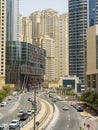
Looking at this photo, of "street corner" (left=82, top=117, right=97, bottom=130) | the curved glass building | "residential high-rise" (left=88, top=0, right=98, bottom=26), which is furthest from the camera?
"residential high-rise" (left=88, top=0, right=98, bottom=26)

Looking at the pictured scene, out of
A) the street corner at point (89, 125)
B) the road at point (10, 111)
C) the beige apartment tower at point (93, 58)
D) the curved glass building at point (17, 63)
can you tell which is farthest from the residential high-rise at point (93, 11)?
the street corner at point (89, 125)

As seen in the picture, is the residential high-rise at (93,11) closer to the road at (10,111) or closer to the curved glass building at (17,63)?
the curved glass building at (17,63)

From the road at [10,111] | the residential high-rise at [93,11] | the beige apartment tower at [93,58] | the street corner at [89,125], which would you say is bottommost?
the road at [10,111]

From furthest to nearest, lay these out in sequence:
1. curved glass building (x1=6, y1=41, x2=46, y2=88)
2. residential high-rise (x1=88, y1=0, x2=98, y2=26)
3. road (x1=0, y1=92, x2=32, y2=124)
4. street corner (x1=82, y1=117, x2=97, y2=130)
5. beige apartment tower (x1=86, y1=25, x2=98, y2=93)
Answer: residential high-rise (x1=88, y1=0, x2=98, y2=26) < curved glass building (x1=6, y1=41, x2=46, y2=88) < beige apartment tower (x1=86, y1=25, x2=98, y2=93) < road (x1=0, y1=92, x2=32, y2=124) < street corner (x1=82, y1=117, x2=97, y2=130)

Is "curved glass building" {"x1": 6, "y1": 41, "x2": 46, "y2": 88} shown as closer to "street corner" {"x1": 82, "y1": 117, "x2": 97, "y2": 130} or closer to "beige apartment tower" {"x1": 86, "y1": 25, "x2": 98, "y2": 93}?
"beige apartment tower" {"x1": 86, "y1": 25, "x2": 98, "y2": 93}

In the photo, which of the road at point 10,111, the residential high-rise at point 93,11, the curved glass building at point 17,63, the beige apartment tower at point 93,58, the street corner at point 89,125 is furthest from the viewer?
the residential high-rise at point 93,11

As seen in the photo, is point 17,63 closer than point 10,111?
No

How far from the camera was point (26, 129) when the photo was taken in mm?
51469

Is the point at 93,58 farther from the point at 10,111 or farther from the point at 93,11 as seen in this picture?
the point at 93,11

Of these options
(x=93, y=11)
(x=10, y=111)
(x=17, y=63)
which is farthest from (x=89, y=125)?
(x=93, y=11)

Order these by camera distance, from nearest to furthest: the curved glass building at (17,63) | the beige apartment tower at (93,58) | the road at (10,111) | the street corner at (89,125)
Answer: the street corner at (89,125) → the road at (10,111) → the beige apartment tower at (93,58) → the curved glass building at (17,63)

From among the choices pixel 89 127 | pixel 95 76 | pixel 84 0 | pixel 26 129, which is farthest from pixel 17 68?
pixel 89 127

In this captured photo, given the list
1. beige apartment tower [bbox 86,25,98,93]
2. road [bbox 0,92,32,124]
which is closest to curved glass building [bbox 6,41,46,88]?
road [bbox 0,92,32,124]

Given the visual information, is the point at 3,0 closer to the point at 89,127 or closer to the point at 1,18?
the point at 1,18
